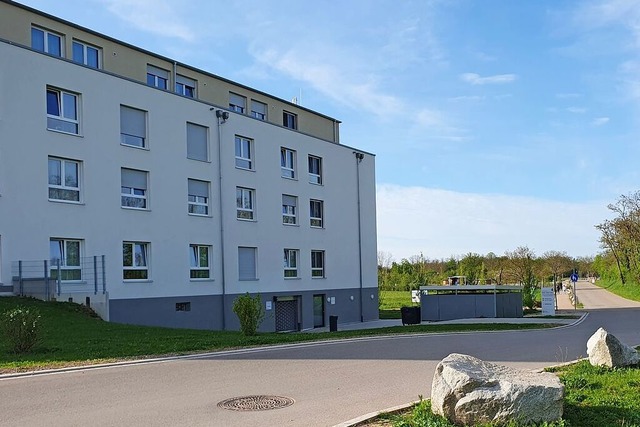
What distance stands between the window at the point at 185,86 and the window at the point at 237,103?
247 centimetres

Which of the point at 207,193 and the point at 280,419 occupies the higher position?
the point at 207,193

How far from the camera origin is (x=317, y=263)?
37.8m

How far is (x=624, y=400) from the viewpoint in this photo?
26.0 ft

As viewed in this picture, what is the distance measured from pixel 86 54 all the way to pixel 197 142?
598cm

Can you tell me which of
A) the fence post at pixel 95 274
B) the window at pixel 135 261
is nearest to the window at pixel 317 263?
the window at pixel 135 261

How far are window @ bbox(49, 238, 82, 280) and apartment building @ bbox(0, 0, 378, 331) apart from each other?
5 centimetres

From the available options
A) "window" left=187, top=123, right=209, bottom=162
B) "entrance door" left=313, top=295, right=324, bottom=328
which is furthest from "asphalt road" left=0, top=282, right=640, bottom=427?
"entrance door" left=313, top=295, right=324, bottom=328

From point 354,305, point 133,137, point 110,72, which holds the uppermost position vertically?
point 110,72

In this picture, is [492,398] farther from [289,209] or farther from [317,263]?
[317,263]

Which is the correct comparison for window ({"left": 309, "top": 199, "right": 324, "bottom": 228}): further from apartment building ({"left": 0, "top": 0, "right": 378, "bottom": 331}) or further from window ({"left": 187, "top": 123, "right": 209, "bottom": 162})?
window ({"left": 187, "top": 123, "right": 209, "bottom": 162})

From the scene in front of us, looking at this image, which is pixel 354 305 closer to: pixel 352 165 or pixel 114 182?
pixel 352 165

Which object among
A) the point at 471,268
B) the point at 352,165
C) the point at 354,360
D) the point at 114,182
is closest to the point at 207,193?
the point at 114,182

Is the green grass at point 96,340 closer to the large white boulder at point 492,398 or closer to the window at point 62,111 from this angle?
the window at point 62,111

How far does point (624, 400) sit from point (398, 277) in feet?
207
